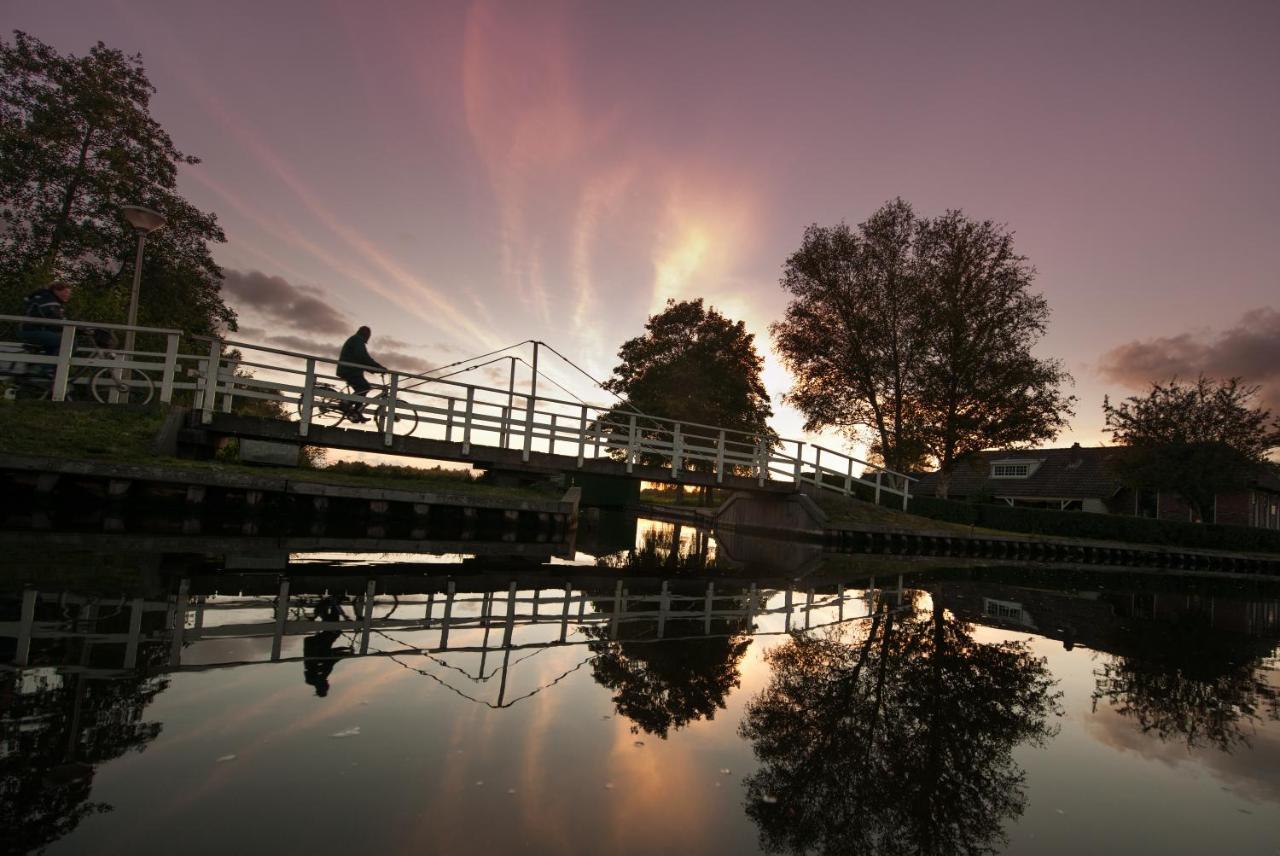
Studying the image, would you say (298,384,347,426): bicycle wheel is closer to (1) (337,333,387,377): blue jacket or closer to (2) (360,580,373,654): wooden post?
(1) (337,333,387,377): blue jacket

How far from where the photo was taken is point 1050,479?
4488 cm

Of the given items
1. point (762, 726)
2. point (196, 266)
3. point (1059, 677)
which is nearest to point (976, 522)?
point (1059, 677)

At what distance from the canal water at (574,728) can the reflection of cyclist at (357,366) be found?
25.7 feet

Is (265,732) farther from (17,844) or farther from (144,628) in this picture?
(144,628)

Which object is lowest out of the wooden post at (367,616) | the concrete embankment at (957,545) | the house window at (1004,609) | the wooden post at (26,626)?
the wooden post at (367,616)

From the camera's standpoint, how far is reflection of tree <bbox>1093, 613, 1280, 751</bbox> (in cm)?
392

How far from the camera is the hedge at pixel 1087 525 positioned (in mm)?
25797

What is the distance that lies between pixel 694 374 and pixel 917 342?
46.1 ft

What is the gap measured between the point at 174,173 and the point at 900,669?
3644 centimetres

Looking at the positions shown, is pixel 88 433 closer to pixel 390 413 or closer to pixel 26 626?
pixel 390 413

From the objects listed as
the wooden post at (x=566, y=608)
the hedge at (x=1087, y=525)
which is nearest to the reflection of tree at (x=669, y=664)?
the wooden post at (x=566, y=608)

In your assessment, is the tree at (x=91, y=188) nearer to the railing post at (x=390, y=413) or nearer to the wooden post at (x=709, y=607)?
the railing post at (x=390, y=413)

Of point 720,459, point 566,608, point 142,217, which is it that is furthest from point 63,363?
point 720,459

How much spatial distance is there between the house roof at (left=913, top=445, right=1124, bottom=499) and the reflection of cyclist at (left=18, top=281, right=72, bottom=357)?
41.1m
